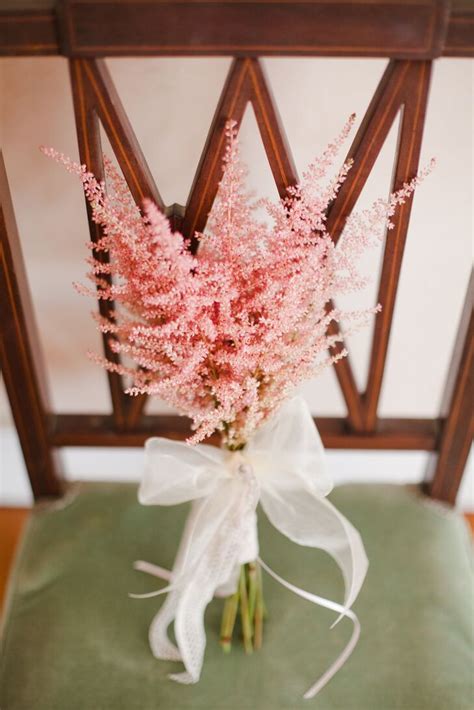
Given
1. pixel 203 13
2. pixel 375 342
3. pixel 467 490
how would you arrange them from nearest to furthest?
pixel 203 13 → pixel 375 342 → pixel 467 490

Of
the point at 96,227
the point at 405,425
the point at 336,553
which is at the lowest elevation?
the point at 336,553

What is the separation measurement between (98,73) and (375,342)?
1.61 ft

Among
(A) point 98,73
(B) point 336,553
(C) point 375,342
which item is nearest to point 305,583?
(B) point 336,553

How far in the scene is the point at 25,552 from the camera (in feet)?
3.65

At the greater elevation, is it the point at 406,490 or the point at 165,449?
the point at 165,449

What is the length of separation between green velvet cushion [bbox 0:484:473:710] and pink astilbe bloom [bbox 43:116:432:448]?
38cm

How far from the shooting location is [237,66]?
77 cm

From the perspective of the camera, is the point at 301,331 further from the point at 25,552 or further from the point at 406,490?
the point at 25,552

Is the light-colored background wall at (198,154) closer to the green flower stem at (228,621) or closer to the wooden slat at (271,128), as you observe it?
the wooden slat at (271,128)

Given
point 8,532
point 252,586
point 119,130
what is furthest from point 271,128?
point 8,532

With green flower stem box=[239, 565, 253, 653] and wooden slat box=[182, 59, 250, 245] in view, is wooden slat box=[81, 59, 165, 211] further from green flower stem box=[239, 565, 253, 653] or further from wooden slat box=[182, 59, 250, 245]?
green flower stem box=[239, 565, 253, 653]

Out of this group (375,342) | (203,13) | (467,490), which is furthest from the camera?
(467,490)

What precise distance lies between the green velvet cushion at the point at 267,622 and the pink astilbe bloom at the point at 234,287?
1.26ft

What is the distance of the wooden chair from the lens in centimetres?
73
